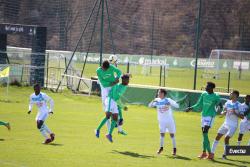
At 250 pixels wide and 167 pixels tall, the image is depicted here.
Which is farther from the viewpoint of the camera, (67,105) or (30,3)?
(30,3)

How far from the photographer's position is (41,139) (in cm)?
2316

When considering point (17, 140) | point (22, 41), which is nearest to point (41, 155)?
point (17, 140)

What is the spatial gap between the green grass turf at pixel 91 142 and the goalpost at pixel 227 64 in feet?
80.0

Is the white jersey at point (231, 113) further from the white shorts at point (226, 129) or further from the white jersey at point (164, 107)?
the white jersey at point (164, 107)

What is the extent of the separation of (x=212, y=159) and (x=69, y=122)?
1149 cm

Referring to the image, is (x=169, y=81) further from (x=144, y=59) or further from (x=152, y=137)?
(x=152, y=137)

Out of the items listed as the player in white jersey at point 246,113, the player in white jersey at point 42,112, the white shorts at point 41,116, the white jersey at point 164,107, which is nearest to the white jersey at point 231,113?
the player in white jersey at point 246,113

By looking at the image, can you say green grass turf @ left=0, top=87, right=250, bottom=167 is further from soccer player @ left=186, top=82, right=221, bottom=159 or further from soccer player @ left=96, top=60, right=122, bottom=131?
soccer player @ left=96, top=60, right=122, bottom=131

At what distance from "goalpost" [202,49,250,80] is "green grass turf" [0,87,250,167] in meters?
24.4

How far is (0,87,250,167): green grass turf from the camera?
18.6m

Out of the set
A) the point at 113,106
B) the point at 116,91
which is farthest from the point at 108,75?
the point at 113,106

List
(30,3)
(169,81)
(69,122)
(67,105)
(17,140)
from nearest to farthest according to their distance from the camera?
(17,140)
(69,122)
(67,105)
(169,81)
(30,3)

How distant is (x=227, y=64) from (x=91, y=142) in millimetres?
A: 45360

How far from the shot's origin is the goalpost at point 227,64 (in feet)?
202
